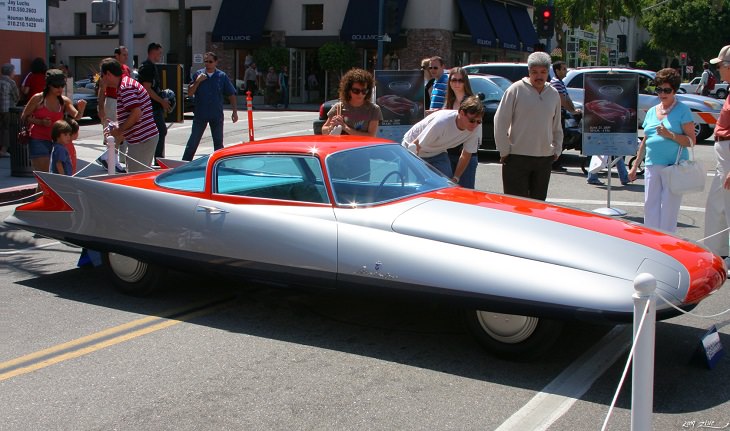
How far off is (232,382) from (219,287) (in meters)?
2.16

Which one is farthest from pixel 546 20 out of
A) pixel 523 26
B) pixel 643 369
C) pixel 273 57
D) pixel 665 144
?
pixel 643 369

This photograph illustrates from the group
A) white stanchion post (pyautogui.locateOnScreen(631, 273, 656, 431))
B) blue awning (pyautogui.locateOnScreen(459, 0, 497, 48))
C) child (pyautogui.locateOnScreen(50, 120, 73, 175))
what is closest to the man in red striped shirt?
child (pyautogui.locateOnScreen(50, 120, 73, 175))

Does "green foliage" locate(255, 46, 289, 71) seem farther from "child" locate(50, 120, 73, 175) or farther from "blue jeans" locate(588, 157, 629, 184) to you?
"child" locate(50, 120, 73, 175)

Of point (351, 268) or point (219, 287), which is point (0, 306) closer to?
point (219, 287)

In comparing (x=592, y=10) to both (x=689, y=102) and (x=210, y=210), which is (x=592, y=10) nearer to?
(x=689, y=102)

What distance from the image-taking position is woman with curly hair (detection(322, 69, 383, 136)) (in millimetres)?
8234

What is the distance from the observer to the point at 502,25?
135 ft

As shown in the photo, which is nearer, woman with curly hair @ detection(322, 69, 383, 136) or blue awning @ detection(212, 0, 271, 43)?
woman with curly hair @ detection(322, 69, 383, 136)

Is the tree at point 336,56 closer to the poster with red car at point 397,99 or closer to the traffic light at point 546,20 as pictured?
the traffic light at point 546,20

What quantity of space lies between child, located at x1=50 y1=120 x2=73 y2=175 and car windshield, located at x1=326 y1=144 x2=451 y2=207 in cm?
400

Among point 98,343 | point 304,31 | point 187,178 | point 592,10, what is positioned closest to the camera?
point 98,343

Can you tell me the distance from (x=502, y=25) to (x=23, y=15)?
29170 mm

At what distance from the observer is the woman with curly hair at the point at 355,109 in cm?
823

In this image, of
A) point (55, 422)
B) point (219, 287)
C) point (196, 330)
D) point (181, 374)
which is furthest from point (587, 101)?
point (55, 422)
